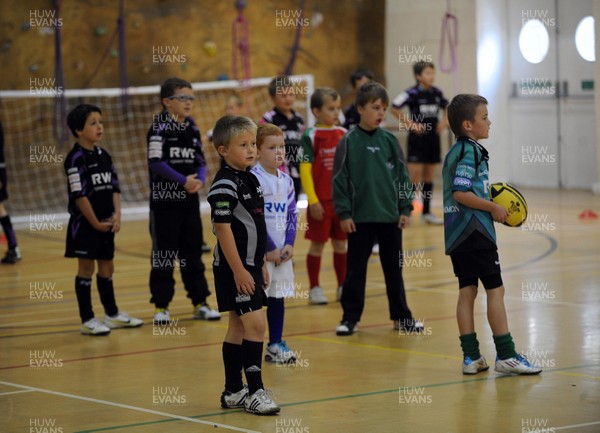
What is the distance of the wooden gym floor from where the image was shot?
5133mm

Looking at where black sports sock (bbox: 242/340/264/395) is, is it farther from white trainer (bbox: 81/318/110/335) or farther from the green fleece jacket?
white trainer (bbox: 81/318/110/335)

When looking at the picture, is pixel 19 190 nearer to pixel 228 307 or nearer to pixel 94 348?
pixel 94 348

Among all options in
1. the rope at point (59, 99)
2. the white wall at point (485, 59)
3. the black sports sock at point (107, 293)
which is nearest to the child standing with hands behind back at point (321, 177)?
the black sports sock at point (107, 293)

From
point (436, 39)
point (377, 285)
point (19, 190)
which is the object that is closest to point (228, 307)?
point (377, 285)

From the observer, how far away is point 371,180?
7332mm

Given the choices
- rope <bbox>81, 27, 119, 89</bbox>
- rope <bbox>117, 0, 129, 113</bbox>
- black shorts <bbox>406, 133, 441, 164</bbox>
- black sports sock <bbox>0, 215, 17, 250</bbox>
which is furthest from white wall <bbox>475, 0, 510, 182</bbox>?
black sports sock <bbox>0, 215, 17, 250</bbox>

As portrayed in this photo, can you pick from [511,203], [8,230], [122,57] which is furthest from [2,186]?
[511,203]

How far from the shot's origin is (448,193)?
6.11 meters

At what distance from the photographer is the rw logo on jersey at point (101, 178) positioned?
299 inches

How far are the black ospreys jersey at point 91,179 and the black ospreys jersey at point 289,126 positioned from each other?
2.03m

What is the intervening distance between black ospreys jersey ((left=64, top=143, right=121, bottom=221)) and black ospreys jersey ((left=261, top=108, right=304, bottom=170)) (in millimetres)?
2029

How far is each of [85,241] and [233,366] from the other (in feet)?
8.00

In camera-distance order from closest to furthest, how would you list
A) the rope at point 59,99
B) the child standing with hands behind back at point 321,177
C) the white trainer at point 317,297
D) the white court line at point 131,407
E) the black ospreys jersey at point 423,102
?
1. the white court line at point 131,407
2. the child standing with hands behind back at point 321,177
3. the white trainer at point 317,297
4. the black ospreys jersey at point 423,102
5. the rope at point 59,99

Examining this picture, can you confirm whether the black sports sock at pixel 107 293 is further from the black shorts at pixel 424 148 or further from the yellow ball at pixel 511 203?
the black shorts at pixel 424 148
